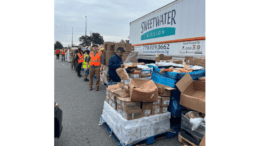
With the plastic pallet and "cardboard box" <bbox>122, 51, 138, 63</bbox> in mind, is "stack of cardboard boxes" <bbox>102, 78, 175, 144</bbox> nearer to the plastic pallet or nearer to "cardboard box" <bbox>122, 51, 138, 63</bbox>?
the plastic pallet

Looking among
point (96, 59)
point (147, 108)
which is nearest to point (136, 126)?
point (147, 108)

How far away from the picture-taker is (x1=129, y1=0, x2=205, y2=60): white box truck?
4.83 m

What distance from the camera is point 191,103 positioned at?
106 inches

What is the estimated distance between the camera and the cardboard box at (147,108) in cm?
279

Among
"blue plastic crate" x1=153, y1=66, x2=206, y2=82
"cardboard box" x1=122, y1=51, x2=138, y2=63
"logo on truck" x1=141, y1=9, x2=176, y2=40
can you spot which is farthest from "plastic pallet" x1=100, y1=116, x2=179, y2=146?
"cardboard box" x1=122, y1=51, x2=138, y2=63

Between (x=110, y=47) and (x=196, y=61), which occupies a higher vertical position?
(x=110, y=47)

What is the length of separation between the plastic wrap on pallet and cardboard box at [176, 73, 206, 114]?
509 mm

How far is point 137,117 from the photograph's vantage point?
2.74 metres

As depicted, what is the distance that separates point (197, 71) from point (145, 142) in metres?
1.80

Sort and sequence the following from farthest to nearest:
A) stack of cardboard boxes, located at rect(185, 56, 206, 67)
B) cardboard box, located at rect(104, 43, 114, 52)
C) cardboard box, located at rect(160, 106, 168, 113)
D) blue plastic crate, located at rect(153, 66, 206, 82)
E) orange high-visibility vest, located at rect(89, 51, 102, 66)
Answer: cardboard box, located at rect(104, 43, 114, 52), orange high-visibility vest, located at rect(89, 51, 102, 66), stack of cardboard boxes, located at rect(185, 56, 206, 67), blue plastic crate, located at rect(153, 66, 206, 82), cardboard box, located at rect(160, 106, 168, 113)

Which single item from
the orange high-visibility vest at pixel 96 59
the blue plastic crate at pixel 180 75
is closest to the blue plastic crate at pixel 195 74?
the blue plastic crate at pixel 180 75

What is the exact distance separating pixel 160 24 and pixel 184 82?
4.61m

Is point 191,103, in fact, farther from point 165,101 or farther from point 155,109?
point 155,109

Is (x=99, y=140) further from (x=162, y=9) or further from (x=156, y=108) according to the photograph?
(x=162, y=9)
